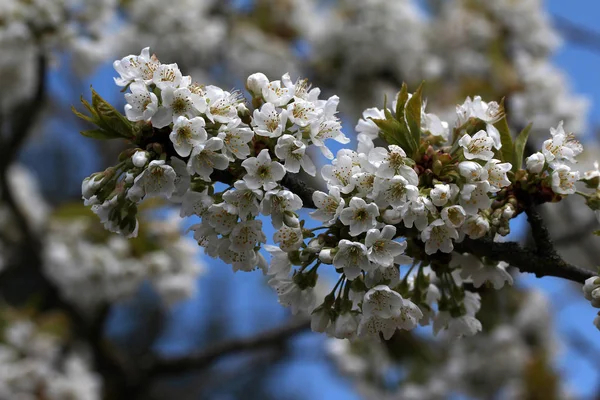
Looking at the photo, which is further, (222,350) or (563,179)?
(222,350)

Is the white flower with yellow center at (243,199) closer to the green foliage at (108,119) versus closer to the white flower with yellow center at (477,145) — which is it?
the green foliage at (108,119)

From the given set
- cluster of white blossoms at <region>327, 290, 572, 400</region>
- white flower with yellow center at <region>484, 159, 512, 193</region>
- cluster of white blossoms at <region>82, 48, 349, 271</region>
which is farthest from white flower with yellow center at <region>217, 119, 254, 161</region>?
cluster of white blossoms at <region>327, 290, 572, 400</region>

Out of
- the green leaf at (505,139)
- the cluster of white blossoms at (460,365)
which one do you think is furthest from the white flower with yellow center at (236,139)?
the cluster of white blossoms at (460,365)

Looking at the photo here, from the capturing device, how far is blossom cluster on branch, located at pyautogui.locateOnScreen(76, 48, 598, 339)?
1562 mm

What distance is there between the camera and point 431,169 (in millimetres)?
1680

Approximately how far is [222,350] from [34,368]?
1398 mm

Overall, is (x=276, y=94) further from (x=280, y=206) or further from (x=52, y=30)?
(x=52, y=30)

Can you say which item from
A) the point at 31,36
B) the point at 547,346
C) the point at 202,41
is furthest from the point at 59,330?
the point at 547,346

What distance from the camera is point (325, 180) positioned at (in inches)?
63.8

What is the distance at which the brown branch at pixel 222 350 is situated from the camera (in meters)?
5.14

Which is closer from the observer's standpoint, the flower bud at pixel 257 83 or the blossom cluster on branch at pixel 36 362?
the flower bud at pixel 257 83

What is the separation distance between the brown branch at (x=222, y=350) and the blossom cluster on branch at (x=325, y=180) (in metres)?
3.49

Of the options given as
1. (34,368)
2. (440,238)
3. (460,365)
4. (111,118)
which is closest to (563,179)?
(440,238)

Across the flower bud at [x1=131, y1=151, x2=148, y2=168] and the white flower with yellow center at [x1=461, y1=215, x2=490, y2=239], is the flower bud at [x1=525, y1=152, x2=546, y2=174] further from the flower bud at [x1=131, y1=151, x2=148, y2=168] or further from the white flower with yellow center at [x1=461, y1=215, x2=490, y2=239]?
the flower bud at [x1=131, y1=151, x2=148, y2=168]
